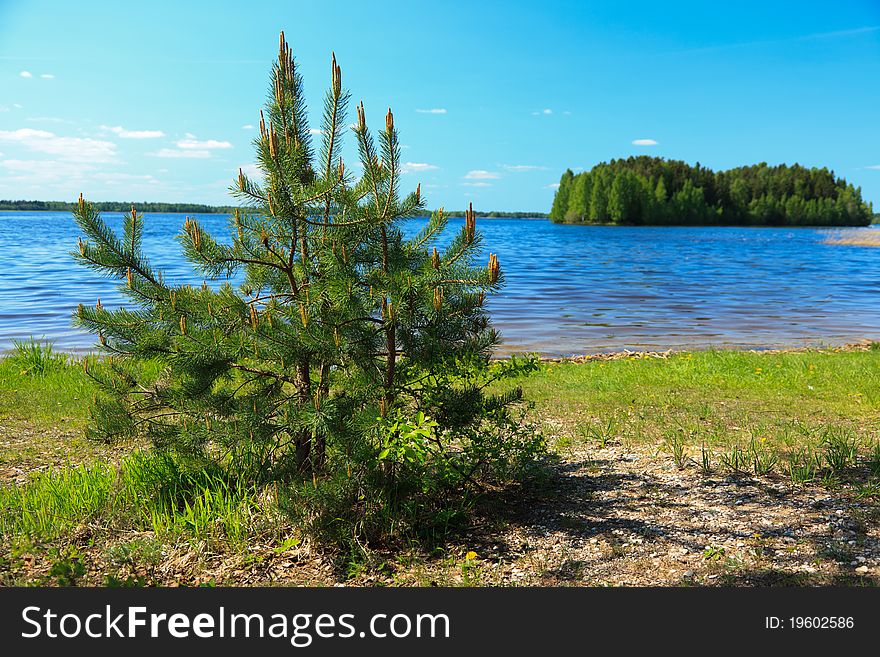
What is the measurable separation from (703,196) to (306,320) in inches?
5546

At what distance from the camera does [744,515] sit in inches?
177

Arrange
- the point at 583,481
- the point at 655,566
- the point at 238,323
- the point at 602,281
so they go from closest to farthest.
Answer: the point at 655,566, the point at 238,323, the point at 583,481, the point at 602,281

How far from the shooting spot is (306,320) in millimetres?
3844

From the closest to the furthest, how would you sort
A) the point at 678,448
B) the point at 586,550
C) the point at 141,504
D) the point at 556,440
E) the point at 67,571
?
the point at 67,571 → the point at 586,550 → the point at 141,504 → the point at 678,448 → the point at 556,440

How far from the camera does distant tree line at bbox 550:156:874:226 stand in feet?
401

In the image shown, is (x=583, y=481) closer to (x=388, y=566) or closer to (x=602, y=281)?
(x=388, y=566)

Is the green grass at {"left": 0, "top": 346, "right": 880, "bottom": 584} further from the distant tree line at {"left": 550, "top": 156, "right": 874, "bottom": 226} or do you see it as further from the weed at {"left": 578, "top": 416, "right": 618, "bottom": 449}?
the distant tree line at {"left": 550, "top": 156, "right": 874, "bottom": 226}

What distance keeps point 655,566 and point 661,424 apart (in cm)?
313

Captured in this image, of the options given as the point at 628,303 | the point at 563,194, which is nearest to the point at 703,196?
the point at 563,194

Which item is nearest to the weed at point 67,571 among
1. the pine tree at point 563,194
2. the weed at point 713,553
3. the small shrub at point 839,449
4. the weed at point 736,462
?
the weed at point 713,553

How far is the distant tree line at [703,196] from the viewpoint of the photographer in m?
122

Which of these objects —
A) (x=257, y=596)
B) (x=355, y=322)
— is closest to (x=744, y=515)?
(x=355, y=322)

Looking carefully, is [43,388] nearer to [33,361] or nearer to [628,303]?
[33,361]

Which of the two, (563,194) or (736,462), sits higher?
(563,194)
